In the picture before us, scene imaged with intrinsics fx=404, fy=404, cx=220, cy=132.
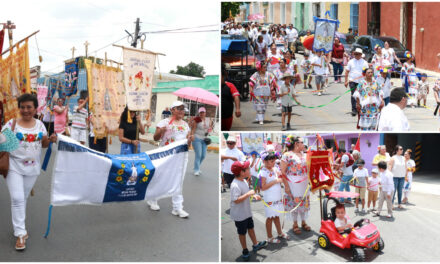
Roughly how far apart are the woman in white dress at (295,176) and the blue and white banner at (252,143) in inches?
37.6

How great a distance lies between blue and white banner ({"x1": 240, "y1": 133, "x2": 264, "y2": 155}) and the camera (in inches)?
269

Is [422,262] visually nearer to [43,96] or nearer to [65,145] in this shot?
[65,145]

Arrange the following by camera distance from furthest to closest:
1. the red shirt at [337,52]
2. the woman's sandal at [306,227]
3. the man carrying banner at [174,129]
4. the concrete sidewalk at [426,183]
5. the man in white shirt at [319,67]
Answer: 1. the red shirt at [337,52]
2. the man in white shirt at [319,67]
3. the concrete sidewalk at [426,183]
4. the man carrying banner at [174,129]
5. the woman's sandal at [306,227]

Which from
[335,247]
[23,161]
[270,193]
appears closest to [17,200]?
[23,161]

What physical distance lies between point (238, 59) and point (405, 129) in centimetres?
885

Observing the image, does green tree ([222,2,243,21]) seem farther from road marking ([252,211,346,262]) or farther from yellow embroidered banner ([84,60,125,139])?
road marking ([252,211,346,262])

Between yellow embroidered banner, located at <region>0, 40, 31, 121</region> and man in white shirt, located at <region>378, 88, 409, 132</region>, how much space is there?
539 centimetres

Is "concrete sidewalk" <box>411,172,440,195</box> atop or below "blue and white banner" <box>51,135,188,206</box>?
below

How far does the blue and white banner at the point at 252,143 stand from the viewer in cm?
684

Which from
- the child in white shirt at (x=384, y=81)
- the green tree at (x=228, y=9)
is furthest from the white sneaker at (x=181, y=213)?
the green tree at (x=228, y=9)

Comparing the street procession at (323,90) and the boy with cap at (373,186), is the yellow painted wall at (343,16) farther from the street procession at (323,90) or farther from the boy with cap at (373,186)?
the boy with cap at (373,186)

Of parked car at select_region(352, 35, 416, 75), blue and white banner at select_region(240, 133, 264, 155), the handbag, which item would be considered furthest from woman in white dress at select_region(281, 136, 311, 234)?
parked car at select_region(352, 35, 416, 75)

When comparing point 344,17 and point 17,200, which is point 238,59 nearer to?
point 17,200

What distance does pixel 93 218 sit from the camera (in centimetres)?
588
